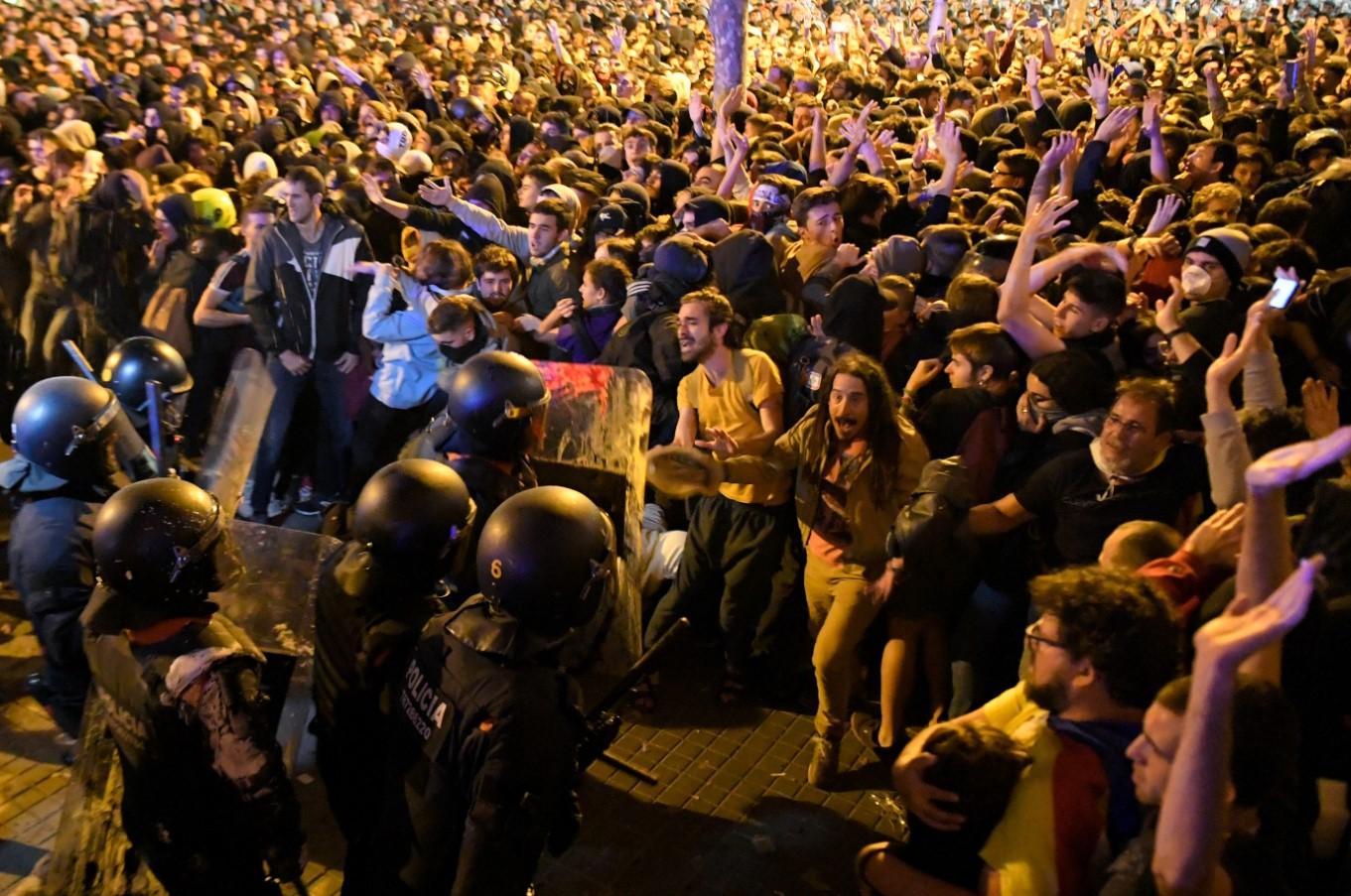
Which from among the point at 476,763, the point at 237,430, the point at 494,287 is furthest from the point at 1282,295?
the point at 237,430

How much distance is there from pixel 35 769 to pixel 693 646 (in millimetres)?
2822

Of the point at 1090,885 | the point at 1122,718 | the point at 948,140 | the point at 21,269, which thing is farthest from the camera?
the point at 21,269

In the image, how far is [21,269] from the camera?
7.72 metres

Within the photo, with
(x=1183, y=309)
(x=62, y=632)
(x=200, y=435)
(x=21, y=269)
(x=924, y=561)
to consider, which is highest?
(x=1183, y=309)

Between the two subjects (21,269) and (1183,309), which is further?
(21,269)

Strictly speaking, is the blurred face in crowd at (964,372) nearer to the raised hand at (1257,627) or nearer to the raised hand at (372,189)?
the raised hand at (1257,627)

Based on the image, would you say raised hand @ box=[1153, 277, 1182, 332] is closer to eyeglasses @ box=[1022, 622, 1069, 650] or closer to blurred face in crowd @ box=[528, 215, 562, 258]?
eyeglasses @ box=[1022, 622, 1069, 650]

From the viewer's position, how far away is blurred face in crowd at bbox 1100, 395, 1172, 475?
355 cm

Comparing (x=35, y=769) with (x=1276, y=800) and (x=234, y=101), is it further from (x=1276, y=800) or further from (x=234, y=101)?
(x=234, y=101)

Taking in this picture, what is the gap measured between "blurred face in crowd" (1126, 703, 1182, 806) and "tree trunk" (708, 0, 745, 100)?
13.1 m

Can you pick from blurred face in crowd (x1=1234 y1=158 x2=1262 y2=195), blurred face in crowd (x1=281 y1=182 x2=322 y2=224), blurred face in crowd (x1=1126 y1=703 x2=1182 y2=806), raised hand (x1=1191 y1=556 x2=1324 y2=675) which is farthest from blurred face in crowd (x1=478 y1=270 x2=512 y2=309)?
blurred face in crowd (x1=1234 y1=158 x2=1262 y2=195)

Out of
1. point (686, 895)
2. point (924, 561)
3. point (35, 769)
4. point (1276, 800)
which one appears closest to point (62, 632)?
point (35, 769)

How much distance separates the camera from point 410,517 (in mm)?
2951

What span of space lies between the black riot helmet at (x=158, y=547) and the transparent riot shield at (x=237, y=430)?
1775 mm
